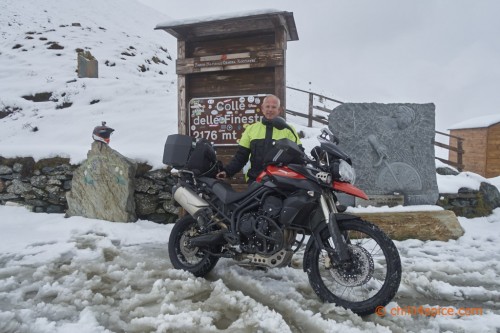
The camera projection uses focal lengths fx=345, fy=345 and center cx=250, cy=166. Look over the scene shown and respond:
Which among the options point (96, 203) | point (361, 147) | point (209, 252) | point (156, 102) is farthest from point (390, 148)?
point (156, 102)

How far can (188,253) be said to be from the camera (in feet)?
12.6

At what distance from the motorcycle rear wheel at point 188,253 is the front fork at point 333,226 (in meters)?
1.36

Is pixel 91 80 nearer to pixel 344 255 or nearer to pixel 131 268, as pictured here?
pixel 131 268

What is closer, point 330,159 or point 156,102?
point 330,159

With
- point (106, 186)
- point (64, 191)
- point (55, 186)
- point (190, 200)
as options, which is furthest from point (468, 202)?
point (55, 186)

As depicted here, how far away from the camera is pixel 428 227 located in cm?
506

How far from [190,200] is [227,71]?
9.16 ft

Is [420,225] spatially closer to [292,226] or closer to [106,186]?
[292,226]

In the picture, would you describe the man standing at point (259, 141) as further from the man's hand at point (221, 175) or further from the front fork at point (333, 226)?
the front fork at point (333, 226)

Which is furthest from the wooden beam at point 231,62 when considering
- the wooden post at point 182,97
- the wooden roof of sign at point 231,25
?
the wooden roof of sign at point 231,25

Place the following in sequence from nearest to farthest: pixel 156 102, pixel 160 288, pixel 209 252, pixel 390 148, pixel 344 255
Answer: pixel 344 255
pixel 160 288
pixel 209 252
pixel 390 148
pixel 156 102

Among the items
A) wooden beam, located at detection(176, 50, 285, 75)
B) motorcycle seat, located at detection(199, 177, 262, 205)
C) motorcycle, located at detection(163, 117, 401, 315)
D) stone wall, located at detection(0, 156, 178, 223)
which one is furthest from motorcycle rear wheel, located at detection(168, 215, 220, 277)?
wooden beam, located at detection(176, 50, 285, 75)

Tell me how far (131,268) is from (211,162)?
1.50 m

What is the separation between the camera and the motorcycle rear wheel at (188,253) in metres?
3.73
